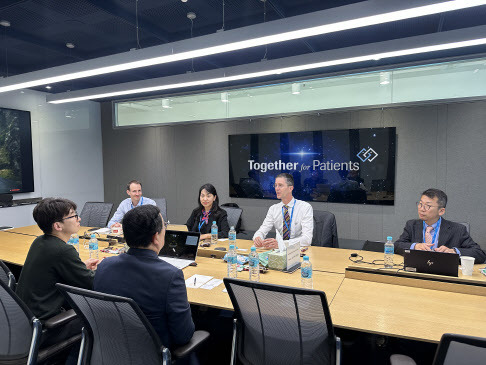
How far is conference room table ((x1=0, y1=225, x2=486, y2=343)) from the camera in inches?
63.8

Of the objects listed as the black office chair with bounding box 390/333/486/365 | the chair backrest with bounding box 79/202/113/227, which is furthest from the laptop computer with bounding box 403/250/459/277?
the chair backrest with bounding box 79/202/113/227

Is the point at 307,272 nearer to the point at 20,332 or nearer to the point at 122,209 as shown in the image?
the point at 20,332

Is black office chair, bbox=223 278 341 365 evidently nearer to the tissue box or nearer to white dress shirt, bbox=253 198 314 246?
the tissue box

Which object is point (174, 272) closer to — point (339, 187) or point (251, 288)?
point (251, 288)

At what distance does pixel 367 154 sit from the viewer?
5113mm

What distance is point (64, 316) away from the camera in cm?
187

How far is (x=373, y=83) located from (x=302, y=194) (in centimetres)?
214

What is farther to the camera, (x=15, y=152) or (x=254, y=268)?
(x=15, y=152)

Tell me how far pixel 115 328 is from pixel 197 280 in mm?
872

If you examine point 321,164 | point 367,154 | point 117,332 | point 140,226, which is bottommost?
point 117,332


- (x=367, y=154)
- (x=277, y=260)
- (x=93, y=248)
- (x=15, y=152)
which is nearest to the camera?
(x=277, y=260)

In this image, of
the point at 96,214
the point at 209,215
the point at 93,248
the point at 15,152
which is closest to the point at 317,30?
the point at 209,215

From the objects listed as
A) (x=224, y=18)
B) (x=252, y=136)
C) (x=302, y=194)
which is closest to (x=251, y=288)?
(x=224, y=18)

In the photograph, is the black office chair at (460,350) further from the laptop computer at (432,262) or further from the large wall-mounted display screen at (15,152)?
the large wall-mounted display screen at (15,152)
